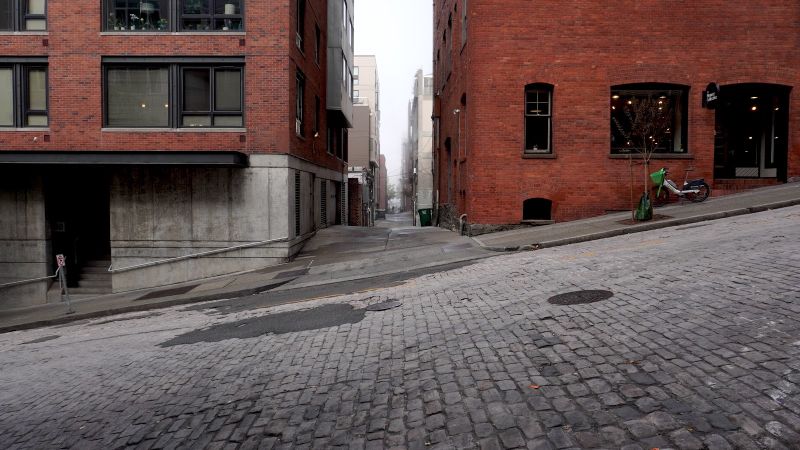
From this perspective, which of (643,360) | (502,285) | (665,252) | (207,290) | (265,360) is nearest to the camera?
(643,360)

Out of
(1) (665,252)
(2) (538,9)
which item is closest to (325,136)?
(2) (538,9)

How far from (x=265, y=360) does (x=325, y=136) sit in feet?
65.0

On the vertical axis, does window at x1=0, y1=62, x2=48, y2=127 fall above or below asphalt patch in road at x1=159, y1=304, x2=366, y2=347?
above

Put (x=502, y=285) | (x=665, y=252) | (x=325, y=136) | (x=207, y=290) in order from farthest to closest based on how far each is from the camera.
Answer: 1. (x=325, y=136)
2. (x=207, y=290)
3. (x=665, y=252)
4. (x=502, y=285)

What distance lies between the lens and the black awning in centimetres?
1583

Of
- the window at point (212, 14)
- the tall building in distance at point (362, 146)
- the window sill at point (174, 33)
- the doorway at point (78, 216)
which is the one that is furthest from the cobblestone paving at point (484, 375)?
the tall building in distance at point (362, 146)

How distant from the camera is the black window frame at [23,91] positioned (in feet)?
56.7

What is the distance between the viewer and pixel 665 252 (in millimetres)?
10141

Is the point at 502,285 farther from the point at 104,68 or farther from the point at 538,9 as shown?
the point at 104,68

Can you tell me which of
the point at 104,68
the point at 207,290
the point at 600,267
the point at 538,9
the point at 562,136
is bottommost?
the point at 207,290

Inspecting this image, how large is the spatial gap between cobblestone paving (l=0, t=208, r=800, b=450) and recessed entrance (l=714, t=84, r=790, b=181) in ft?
34.6

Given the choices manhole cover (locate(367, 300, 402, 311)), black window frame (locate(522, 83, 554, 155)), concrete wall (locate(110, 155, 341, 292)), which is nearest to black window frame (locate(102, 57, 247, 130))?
concrete wall (locate(110, 155, 341, 292))

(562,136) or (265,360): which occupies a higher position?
(562,136)

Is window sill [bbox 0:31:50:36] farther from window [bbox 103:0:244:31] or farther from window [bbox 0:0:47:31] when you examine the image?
window [bbox 103:0:244:31]
